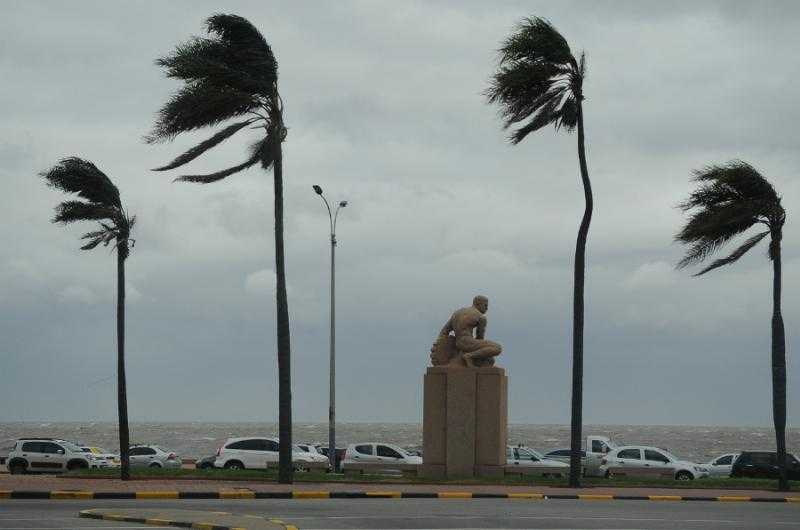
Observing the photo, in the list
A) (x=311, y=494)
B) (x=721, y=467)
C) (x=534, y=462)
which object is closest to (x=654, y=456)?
(x=721, y=467)

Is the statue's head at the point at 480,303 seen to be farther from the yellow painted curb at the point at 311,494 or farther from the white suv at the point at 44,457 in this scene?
the white suv at the point at 44,457

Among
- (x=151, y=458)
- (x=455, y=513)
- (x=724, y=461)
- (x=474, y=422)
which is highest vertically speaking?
(x=474, y=422)

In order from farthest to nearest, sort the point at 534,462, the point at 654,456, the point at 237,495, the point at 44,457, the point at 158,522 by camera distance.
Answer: the point at 44,457 < the point at 654,456 < the point at 534,462 < the point at 237,495 < the point at 158,522

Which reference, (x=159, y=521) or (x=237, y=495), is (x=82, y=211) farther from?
(x=159, y=521)

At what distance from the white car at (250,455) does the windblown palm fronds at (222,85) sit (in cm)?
1444

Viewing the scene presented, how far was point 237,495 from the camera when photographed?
28484 millimetres

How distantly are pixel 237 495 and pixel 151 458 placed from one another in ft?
82.6

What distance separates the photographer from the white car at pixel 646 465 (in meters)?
44.3

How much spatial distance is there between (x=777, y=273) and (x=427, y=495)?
13.0 meters

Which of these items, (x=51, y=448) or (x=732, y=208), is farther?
(x=51, y=448)

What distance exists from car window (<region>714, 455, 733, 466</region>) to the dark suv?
2775 millimetres

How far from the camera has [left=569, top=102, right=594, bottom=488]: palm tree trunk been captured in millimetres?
33844

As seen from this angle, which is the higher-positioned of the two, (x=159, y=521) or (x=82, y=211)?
(x=82, y=211)

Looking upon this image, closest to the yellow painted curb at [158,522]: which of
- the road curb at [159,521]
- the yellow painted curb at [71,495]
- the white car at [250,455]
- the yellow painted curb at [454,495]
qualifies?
the road curb at [159,521]
